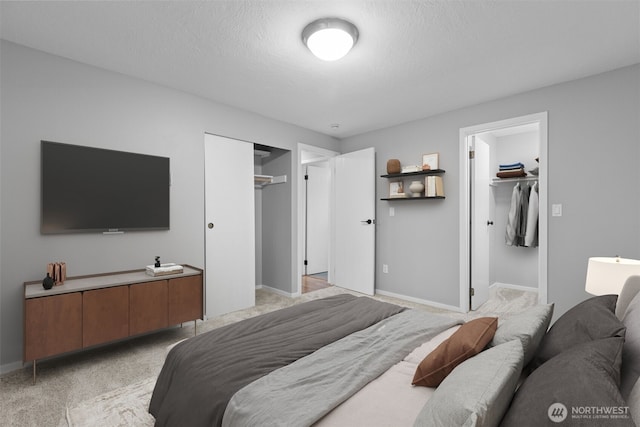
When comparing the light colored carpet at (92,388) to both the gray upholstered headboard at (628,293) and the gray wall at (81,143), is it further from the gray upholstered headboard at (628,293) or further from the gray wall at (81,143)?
the gray upholstered headboard at (628,293)

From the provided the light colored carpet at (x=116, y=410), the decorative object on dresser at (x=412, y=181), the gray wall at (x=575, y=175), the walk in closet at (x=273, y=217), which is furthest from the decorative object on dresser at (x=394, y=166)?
the light colored carpet at (x=116, y=410)

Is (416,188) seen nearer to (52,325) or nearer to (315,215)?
(315,215)

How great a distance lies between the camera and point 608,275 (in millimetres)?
1889

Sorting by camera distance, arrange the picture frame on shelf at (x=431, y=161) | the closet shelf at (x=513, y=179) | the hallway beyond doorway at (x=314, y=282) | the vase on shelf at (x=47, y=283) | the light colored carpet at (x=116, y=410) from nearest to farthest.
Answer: the light colored carpet at (x=116, y=410)
the vase on shelf at (x=47, y=283)
the picture frame on shelf at (x=431, y=161)
the closet shelf at (x=513, y=179)
the hallway beyond doorway at (x=314, y=282)

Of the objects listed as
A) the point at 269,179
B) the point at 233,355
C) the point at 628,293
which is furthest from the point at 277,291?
the point at 628,293

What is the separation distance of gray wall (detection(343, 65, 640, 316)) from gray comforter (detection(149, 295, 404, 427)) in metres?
2.17

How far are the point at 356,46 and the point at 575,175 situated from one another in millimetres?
2466

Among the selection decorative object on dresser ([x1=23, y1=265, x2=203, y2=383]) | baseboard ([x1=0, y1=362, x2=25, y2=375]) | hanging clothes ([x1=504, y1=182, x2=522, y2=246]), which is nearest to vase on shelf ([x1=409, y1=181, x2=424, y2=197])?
hanging clothes ([x1=504, y1=182, x2=522, y2=246])

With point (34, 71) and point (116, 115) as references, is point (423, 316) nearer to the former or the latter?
point (116, 115)

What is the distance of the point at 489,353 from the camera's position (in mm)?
1067

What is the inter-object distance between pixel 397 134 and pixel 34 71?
3.97 meters

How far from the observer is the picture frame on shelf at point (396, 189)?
4203 mm

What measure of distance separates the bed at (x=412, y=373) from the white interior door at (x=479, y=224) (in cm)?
231

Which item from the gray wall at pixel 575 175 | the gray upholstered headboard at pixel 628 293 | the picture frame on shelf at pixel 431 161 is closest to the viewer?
the gray upholstered headboard at pixel 628 293
